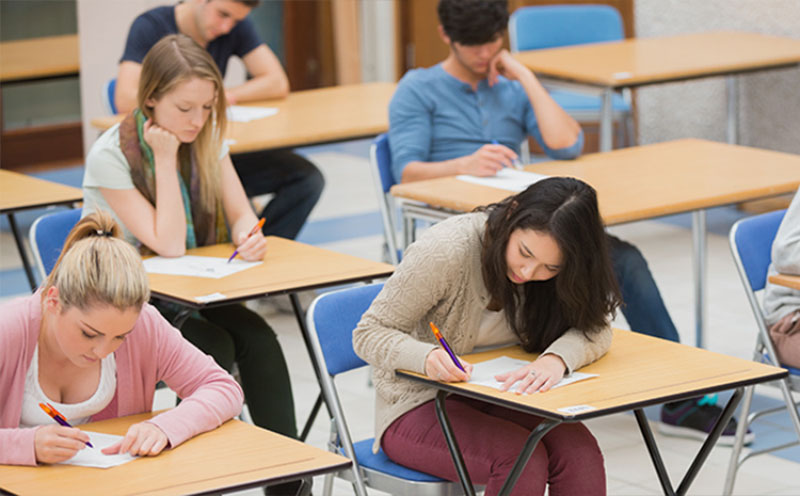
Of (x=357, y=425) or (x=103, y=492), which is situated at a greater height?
(x=103, y=492)

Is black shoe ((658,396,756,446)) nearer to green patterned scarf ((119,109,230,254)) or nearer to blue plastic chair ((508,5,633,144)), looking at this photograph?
green patterned scarf ((119,109,230,254))

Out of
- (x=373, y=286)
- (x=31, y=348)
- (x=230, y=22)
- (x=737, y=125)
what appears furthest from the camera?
(x=737, y=125)

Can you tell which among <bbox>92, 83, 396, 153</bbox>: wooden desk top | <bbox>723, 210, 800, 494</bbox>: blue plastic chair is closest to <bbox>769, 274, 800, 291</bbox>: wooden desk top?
<bbox>723, 210, 800, 494</bbox>: blue plastic chair

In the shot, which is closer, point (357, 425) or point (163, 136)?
point (163, 136)

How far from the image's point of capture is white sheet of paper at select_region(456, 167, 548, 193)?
359cm

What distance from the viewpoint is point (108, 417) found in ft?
7.47

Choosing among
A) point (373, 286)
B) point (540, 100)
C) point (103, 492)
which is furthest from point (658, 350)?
point (540, 100)

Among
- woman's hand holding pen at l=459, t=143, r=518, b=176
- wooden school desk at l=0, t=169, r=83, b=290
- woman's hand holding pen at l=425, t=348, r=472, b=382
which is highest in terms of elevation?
woman's hand holding pen at l=459, t=143, r=518, b=176

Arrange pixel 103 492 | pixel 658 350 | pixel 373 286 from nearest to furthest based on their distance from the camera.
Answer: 1. pixel 103 492
2. pixel 658 350
3. pixel 373 286

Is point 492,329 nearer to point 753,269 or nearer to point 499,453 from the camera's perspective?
point 499,453

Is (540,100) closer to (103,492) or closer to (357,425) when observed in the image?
(357,425)

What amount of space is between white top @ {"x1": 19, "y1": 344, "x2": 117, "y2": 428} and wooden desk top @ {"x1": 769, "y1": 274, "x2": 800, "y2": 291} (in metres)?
1.50

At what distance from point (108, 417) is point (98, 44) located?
4.56 meters

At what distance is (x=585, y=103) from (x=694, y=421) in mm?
2668
